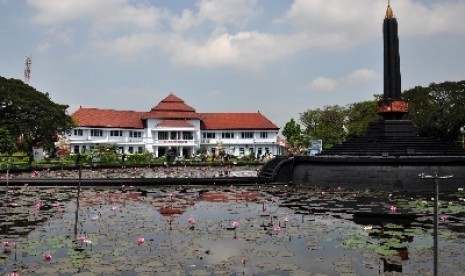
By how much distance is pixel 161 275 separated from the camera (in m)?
5.90

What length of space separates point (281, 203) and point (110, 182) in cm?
857

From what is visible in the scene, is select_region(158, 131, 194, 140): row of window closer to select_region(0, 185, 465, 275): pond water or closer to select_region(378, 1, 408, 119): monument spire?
select_region(378, 1, 408, 119): monument spire

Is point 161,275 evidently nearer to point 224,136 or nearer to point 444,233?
point 444,233

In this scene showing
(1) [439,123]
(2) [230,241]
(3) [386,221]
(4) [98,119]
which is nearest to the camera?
(2) [230,241]

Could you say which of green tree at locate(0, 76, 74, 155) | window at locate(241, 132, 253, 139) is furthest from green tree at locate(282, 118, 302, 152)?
green tree at locate(0, 76, 74, 155)

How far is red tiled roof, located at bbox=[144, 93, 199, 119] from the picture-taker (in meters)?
67.1

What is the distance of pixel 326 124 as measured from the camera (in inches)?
2662

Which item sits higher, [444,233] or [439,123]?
[439,123]

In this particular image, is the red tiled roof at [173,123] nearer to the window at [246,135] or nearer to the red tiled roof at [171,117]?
the red tiled roof at [171,117]

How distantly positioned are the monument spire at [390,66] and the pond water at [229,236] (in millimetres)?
7713

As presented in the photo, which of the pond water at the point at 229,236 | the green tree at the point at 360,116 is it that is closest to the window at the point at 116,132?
the green tree at the point at 360,116

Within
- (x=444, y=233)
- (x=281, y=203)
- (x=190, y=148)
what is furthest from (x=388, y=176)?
(x=190, y=148)

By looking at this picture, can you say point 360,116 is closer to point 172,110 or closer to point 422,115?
point 422,115

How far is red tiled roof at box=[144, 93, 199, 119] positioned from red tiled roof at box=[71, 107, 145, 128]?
2197 mm
